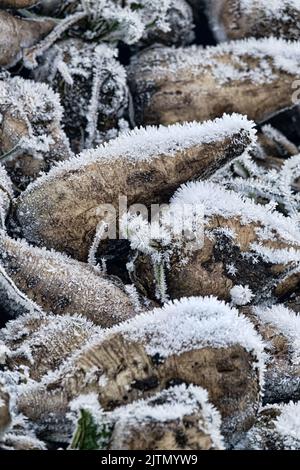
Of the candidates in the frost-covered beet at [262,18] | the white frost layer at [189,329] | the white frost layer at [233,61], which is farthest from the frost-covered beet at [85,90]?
the white frost layer at [189,329]

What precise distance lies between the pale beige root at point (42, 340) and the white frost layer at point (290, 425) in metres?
0.31

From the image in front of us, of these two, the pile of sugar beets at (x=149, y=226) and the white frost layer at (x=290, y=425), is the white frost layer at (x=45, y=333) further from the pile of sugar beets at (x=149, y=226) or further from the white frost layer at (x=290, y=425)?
the white frost layer at (x=290, y=425)

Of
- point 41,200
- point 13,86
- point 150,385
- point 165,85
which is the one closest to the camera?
point 150,385

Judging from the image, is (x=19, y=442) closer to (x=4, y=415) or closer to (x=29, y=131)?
(x=4, y=415)

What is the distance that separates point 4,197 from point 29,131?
0.17 metres

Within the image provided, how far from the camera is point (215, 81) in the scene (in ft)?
5.50

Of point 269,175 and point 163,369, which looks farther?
point 269,175

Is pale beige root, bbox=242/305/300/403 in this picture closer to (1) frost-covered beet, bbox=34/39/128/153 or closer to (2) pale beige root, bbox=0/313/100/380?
(2) pale beige root, bbox=0/313/100/380

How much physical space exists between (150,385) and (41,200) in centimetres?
43

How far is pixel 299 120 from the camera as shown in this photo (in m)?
1.80

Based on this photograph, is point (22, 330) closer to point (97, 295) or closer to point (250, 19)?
point (97, 295)

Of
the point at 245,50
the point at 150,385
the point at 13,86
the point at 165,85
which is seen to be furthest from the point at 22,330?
the point at 245,50

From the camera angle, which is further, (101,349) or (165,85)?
(165,85)

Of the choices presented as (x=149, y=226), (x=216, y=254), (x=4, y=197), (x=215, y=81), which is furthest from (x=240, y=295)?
(x=215, y=81)
